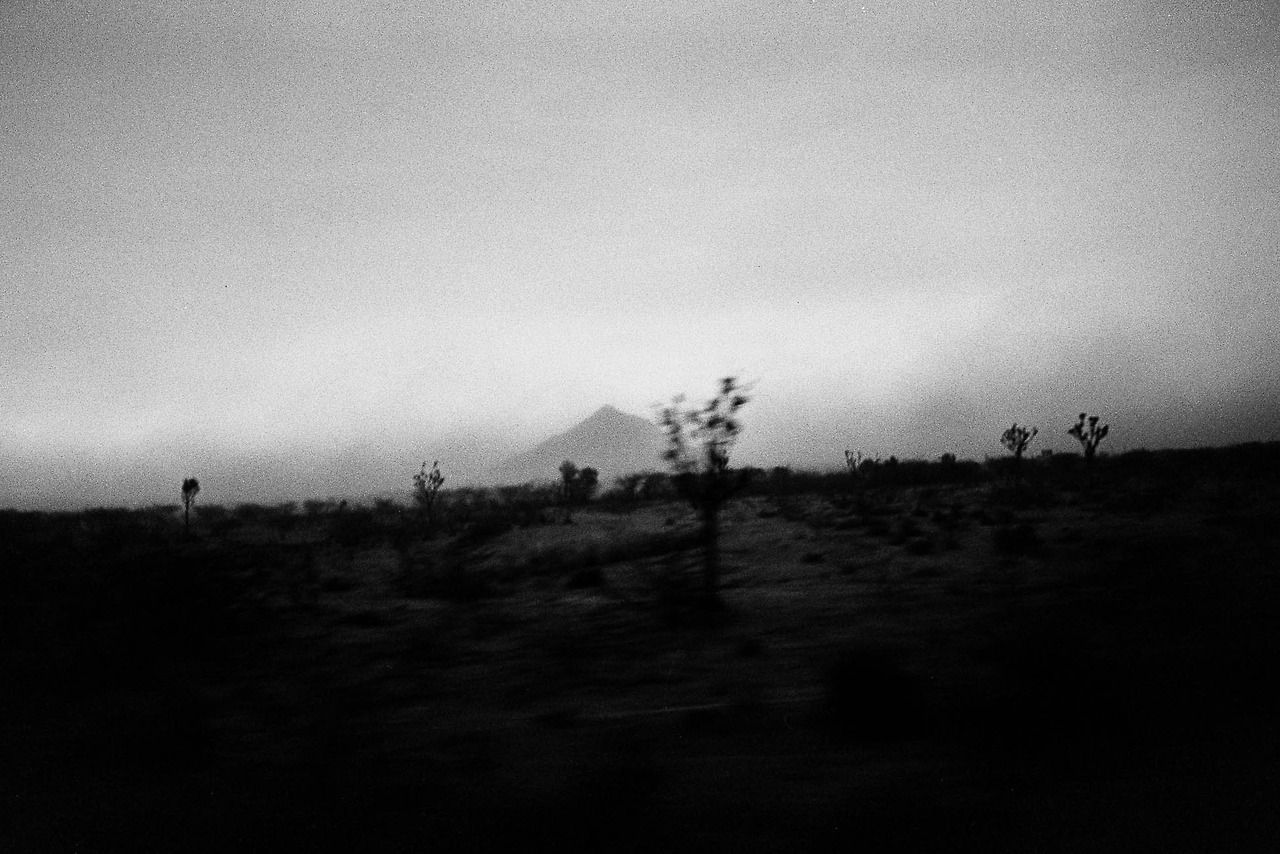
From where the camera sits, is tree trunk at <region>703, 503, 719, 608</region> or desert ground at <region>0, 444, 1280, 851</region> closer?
desert ground at <region>0, 444, 1280, 851</region>

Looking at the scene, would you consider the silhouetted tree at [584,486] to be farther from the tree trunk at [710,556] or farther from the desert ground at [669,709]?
the tree trunk at [710,556]

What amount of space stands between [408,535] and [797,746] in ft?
106

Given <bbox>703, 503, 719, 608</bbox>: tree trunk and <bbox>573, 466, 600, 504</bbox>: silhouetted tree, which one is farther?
<bbox>573, 466, 600, 504</bbox>: silhouetted tree

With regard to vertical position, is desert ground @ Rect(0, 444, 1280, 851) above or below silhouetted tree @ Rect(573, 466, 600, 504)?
below

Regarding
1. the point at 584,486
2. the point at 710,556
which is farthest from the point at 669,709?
the point at 584,486

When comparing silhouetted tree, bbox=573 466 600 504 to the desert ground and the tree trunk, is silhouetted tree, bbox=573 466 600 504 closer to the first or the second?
the desert ground

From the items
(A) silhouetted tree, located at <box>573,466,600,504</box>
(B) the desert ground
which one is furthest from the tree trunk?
(A) silhouetted tree, located at <box>573,466,600,504</box>

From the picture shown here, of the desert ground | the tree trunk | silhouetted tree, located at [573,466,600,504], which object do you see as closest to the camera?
the desert ground

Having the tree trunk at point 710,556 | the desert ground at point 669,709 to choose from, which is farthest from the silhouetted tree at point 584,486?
the tree trunk at point 710,556

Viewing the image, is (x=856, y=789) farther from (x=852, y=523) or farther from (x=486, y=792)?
(x=852, y=523)

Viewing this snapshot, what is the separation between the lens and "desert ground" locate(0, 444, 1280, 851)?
412cm

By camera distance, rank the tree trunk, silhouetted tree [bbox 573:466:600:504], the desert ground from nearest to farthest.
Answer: the desert ground, the tree trunk, silhouetted tree [bbox 573:466:600:504]

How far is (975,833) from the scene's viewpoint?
3.76m

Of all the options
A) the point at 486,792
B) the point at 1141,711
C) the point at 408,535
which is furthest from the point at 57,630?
the point at 408,535
